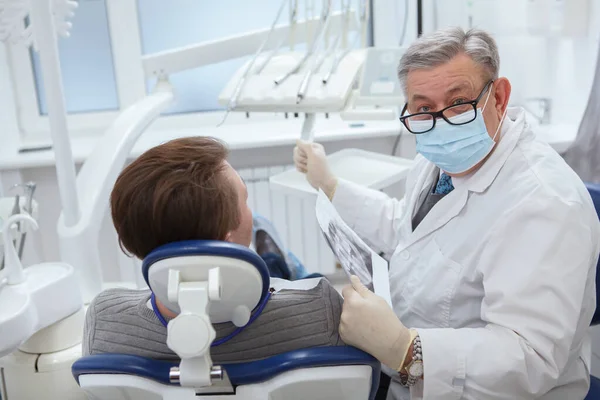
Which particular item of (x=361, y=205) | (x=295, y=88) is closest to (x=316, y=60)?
(x=295, y=88)

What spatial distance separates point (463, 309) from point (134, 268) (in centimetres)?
172

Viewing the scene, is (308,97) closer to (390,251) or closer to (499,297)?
(390,251)

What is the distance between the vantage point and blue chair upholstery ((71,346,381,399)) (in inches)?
31.5

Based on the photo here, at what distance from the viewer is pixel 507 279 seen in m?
1.01

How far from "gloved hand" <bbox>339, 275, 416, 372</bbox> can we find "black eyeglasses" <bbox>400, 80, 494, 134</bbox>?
369 millimetres

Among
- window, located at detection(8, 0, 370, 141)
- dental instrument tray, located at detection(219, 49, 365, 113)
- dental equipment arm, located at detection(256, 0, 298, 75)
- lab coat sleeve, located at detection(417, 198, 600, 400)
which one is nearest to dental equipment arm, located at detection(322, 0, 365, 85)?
dental instrument tray, located at detection(219, 49, 365, 113)

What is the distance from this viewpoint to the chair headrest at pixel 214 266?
0.74 m

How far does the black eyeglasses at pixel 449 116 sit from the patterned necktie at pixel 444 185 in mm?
212

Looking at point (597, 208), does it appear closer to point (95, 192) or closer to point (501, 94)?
point (501, 94)

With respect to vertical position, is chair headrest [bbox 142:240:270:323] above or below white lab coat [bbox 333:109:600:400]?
above

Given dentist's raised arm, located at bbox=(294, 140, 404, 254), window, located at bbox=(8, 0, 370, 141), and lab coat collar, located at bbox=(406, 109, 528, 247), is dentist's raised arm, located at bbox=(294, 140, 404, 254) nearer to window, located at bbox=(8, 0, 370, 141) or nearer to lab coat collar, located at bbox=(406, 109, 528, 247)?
lab coat collar, located at bbox=(406, 109, 528, 247)

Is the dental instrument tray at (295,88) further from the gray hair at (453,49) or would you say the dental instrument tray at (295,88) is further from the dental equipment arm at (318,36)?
the gray hair at (453,49)

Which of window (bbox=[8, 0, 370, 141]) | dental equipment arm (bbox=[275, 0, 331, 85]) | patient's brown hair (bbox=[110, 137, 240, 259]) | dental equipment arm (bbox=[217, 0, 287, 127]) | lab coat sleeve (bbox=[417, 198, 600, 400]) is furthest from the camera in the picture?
window (bbox=[8, 0, 370, 141])

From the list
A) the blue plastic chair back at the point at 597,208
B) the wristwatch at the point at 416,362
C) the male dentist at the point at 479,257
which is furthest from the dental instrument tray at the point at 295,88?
the wristwatch at the point at 416,362
